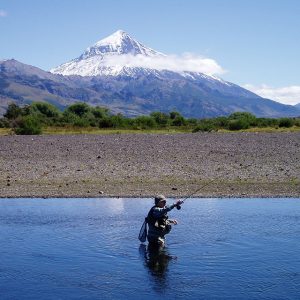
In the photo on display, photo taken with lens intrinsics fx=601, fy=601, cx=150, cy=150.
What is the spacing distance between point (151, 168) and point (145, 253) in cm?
1695

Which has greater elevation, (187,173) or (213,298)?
(187,173)

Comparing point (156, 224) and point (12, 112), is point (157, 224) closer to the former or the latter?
point (156, 224)

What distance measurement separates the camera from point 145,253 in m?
18.0

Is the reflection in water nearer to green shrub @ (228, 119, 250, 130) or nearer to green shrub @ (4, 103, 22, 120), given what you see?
green shrub @ (228, 119, 250, 130)

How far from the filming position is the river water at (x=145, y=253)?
1432 centimetres

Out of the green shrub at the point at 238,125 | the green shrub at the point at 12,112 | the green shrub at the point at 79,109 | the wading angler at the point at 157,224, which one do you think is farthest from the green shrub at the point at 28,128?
the wading angler at the point at 157,224

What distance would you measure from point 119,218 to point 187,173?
1117cm

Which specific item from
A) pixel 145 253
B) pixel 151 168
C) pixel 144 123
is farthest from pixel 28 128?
pixel 145 253

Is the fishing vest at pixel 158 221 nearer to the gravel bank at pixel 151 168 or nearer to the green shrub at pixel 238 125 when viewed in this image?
the gravel bank at pixel 151 168

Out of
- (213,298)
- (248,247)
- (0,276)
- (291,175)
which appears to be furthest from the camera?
(291,175)

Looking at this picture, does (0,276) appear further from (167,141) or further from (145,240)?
(167,141)

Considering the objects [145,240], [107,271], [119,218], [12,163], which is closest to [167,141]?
[12,163]

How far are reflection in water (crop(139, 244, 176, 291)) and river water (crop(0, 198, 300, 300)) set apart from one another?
27 mm

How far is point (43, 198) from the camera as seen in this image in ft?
91.8
